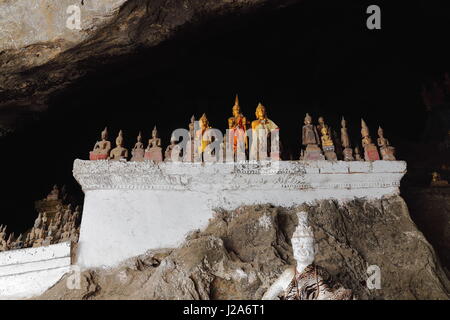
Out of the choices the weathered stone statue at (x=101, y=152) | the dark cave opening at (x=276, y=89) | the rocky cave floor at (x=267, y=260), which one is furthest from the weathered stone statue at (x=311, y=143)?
the dark cave opening at (x=276, y=89)

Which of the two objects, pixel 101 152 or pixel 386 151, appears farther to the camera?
pixel 386 151

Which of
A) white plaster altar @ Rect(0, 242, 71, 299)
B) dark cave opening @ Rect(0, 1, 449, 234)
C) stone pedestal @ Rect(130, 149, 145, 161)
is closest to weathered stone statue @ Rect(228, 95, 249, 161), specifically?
stone pedestal @ Rect(130, 149, 145, 161)

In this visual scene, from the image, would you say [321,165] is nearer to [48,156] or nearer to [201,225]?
[201,225]

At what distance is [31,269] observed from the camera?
4422mm

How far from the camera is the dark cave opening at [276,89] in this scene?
9719 millimetres

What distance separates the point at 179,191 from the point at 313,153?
1.91 meters

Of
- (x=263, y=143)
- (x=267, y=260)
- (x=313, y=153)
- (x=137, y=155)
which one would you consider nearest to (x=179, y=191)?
(x=137, y=155)

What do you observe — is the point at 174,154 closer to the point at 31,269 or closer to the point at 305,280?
the point at 31,269

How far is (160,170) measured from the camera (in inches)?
191

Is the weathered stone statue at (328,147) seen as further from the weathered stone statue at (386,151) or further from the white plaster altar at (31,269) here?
the white plaster altar at (31,269)

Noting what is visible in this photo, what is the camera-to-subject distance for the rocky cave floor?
3859 mm

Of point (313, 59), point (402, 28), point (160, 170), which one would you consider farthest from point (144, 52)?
point (402, 28)

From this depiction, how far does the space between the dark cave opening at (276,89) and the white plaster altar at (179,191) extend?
444 centimetres
